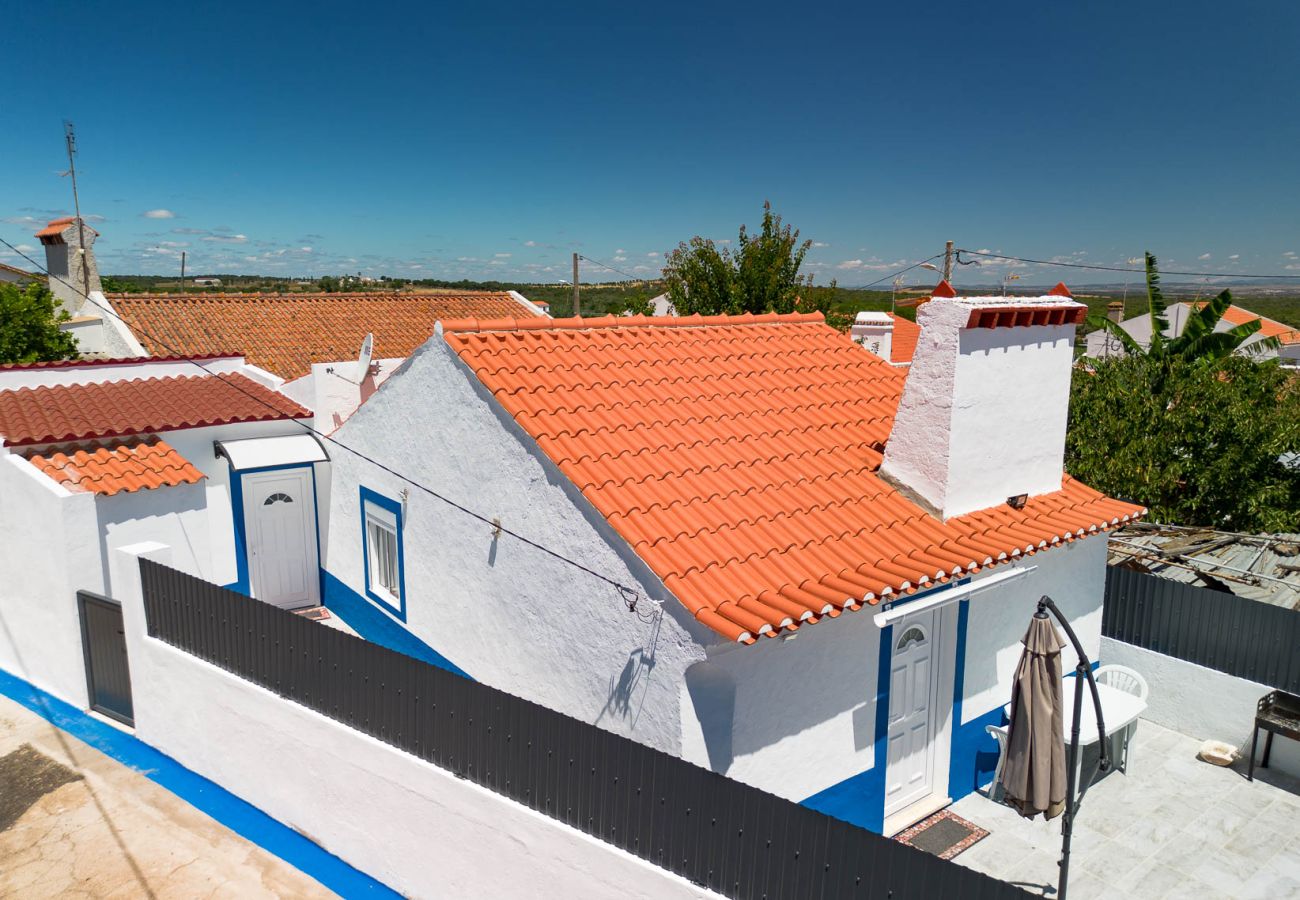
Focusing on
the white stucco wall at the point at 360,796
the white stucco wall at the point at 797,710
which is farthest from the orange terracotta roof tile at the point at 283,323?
the white stucco wall at the point at 797,710

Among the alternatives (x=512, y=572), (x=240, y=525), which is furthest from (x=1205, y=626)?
(x=240, y=525)

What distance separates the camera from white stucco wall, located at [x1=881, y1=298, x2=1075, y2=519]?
8.81m

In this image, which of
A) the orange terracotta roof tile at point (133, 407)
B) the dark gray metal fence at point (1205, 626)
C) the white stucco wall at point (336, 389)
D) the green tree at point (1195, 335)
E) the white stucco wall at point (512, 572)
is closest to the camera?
the white stucco wall at point (512, 572)

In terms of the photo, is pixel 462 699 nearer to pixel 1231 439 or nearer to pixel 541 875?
pixel 541 875

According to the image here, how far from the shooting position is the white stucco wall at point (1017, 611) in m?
9.28

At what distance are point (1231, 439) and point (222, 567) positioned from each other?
17.1 m

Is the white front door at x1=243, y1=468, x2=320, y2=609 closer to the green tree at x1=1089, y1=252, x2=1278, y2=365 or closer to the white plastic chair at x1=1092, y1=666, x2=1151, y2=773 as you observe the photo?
the white plastic chair at x1=1092, y1=666, x2=1151, y2=773

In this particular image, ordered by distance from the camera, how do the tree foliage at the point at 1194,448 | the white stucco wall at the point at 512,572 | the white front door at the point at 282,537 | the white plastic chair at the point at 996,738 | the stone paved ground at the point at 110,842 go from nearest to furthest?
1. the white stucco wall at the point at 512,572
2. the stone paved ground at the point at 110,842
3. the white plastic chair at the point at 996,738
4. the white front door at the point at 282,537
5. the tree foliage at the point at 1194,448

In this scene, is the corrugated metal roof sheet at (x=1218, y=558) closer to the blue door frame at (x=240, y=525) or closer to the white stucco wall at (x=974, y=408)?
the white stucco wall at (x=974, y=408)

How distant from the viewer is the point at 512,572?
8.87 m

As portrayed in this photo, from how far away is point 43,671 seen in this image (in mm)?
11219

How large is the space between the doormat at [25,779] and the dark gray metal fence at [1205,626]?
12985 millimetres

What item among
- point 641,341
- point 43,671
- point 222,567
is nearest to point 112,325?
point 222,567

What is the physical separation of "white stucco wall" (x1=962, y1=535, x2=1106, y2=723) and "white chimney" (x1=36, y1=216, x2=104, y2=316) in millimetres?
30453
